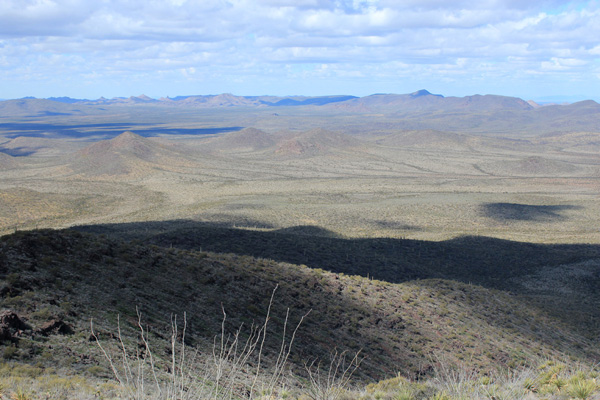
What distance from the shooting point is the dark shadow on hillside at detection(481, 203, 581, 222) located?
53.0m

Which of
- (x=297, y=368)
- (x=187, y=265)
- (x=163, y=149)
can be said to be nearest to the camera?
(x=297, y=368)

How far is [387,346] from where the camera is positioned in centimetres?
1455

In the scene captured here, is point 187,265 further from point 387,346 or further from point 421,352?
point 421,352

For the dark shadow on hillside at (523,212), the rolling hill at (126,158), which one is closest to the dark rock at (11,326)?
the dark shadow on hillside at (523,212)

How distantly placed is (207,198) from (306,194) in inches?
567

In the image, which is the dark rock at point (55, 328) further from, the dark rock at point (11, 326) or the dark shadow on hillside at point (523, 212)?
the dark shadow on hillside at point (523, 212)

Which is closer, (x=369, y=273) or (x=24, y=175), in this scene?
(x=369, y=273)

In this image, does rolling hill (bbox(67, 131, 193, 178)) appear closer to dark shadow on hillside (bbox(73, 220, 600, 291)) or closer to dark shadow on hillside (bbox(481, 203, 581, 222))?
dark shadow on hillside (bbox(73, 220, 600, 291))

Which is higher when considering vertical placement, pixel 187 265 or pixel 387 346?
pixel 187 265

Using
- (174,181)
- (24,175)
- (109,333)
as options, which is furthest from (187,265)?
(24,175)

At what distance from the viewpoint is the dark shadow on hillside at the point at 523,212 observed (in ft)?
174

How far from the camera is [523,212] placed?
183 feet

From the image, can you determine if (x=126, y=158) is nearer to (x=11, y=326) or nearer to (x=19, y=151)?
(x=19, y=151)

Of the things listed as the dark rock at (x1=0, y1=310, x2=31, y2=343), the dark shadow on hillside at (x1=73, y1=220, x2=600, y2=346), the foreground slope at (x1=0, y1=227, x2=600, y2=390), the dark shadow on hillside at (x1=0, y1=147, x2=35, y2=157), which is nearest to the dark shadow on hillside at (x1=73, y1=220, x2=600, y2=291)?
the dark shadow on hillside at (x1=73, y1=220, x2=600, y2=346)
